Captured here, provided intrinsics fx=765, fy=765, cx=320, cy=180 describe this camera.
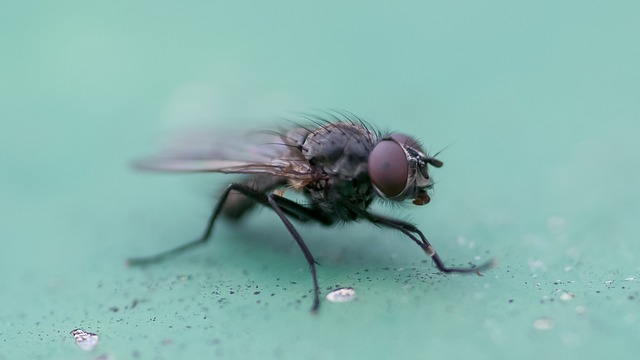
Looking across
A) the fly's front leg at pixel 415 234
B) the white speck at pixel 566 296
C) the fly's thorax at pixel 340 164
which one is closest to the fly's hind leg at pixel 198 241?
the fly's thorax at pixel 340 164

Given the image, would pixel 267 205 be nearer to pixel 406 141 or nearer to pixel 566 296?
pixel 406 141

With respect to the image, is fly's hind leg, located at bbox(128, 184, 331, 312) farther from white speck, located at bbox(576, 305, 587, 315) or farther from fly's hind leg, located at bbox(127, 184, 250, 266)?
white speck, located at bbox(576, 305, 587, 315)

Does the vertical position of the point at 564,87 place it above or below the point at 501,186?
above

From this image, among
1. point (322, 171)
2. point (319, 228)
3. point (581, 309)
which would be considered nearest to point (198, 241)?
point (319, 228)

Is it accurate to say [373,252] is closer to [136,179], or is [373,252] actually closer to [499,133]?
[499,133]

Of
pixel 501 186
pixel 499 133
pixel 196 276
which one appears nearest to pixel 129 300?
pixel 196 276

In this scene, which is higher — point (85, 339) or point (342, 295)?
point (342, 295)

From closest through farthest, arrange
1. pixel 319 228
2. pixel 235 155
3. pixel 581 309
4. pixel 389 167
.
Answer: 1. pixel 581 309
2. pixel 389 167
3. pixel 235 155
4. pixel 319 228

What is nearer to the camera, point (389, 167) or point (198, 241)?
point (389, 167)
